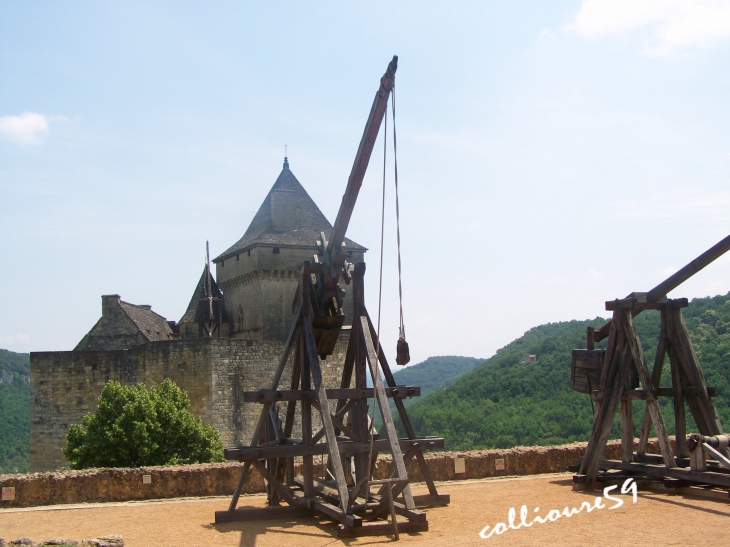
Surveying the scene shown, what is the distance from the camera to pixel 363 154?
820 centimetres

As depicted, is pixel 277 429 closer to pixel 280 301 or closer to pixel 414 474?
pixel 414 474

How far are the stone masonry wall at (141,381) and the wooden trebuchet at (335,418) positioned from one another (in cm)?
1344

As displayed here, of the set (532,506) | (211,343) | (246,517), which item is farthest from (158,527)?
(211,343)

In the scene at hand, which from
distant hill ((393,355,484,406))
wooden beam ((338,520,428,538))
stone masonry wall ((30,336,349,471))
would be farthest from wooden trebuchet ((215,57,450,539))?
distant hill ((393,355,484,406))

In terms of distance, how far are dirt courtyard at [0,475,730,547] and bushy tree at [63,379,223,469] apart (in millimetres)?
7634

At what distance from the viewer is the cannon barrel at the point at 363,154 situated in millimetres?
7812

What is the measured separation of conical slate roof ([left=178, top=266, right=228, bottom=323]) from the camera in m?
31.7

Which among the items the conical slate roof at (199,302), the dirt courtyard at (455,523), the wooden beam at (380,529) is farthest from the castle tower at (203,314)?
the wooden beam at (380,529)

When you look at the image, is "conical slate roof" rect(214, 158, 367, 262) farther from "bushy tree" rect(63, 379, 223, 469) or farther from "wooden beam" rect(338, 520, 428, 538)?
"wooden beam" rect(338, 520, 428, 538)

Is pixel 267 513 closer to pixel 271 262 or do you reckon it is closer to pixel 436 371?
pixel 271 262

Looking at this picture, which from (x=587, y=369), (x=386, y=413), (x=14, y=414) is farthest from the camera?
(x=14, y=414)

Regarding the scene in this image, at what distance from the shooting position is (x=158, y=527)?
7.86 metres

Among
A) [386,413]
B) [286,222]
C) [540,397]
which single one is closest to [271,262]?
[286,222]

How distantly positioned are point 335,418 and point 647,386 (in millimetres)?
3726
